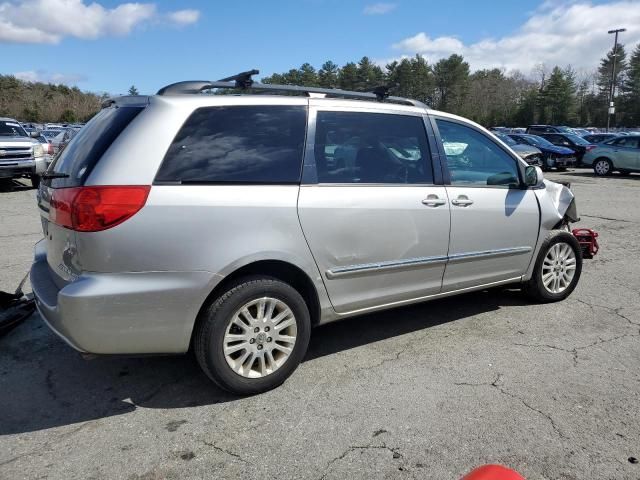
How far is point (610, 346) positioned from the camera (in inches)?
164

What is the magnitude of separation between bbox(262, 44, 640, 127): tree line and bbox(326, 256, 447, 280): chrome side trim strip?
65621 millimetres

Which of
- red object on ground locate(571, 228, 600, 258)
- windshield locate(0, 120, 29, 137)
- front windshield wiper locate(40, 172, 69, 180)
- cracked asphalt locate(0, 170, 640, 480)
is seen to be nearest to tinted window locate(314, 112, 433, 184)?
cracked asphalt locate(0, 170, 640, 480)

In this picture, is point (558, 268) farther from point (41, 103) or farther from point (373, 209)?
point (41, 103)

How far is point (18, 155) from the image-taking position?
563 inches

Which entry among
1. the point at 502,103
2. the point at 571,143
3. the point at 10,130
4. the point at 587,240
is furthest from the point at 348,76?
the point at 587,240

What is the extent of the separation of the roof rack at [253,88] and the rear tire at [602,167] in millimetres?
20426

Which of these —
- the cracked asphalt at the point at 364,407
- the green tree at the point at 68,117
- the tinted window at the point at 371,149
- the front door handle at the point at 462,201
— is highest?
the green tree at the point at 68,117

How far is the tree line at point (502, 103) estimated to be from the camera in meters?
71.2

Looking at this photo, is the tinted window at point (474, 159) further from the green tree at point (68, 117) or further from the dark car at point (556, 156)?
the green tree at point (68, 117)

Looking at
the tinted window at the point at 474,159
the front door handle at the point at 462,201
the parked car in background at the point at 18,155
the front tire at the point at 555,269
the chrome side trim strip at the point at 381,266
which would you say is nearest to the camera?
the chrome side trim strip at the point at 381,266

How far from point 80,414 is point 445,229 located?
9.06 ft

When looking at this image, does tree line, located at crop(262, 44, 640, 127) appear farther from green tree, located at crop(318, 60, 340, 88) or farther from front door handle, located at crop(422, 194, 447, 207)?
front door handle, located at crop(422, 194, 447, 207)

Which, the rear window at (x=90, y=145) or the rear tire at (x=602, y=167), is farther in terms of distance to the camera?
the rear tire at (x=602, y=167)

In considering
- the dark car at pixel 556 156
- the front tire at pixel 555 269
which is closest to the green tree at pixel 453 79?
the dark car at pixel 556 156
